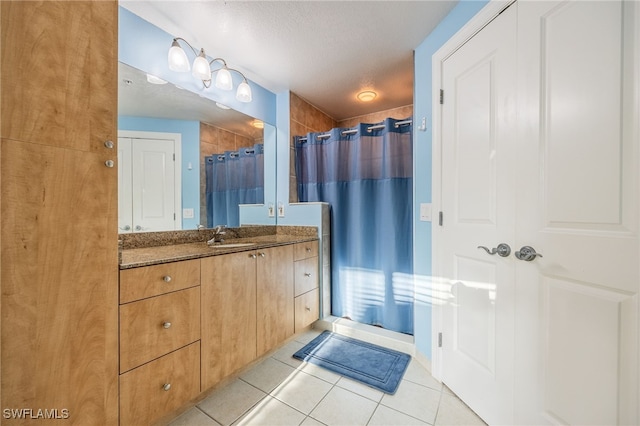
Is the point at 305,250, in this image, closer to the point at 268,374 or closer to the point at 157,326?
the point at 268,374

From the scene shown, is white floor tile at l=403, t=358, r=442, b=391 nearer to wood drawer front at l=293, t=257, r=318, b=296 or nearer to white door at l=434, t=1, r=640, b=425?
white door at l=434, t=1, r=640, b=425

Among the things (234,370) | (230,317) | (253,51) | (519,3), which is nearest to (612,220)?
(519,3)

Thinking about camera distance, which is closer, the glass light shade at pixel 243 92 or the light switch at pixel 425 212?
the light switch at pixel 425 212

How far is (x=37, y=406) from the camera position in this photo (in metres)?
0.80

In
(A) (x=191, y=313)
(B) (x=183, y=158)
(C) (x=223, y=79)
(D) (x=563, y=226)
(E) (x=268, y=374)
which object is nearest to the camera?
(D) (x=563, y=226)

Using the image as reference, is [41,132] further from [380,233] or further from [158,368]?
[380,233]

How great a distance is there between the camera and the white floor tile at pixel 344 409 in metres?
1.24

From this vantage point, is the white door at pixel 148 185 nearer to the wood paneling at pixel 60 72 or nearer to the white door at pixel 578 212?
the wood paneling at pixel 60 72

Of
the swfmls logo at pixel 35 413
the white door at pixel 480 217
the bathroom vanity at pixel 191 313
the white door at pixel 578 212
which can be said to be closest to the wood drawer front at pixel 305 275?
the bathroom vanity at pixel 191 313

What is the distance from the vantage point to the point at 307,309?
207cm

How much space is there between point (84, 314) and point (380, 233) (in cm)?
191

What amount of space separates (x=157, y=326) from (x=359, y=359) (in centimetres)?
137

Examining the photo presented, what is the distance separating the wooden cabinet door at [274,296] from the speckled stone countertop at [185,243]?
3.8 inches

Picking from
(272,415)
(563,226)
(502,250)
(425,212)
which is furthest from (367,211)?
(272,415)
